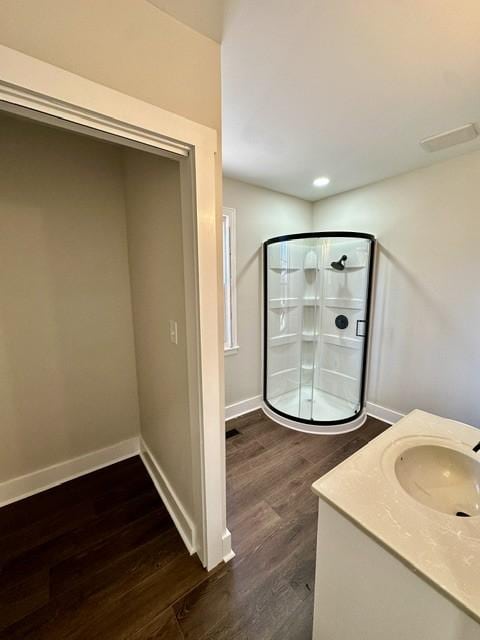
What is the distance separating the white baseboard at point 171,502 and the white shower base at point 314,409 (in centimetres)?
134

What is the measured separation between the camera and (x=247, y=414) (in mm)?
2939

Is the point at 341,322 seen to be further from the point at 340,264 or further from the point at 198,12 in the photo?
the point at 198,12

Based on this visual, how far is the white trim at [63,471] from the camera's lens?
1.76 metres

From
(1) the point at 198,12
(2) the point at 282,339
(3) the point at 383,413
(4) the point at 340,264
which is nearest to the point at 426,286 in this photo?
(4) the point at 340,264

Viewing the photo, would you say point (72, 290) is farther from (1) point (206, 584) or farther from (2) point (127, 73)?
(1) point (206, 584)

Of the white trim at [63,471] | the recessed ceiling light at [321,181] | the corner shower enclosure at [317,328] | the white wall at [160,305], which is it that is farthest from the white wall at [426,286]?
the white trim at [63,471]

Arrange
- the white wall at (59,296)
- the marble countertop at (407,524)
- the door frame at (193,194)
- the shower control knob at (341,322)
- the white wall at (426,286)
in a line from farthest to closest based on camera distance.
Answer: the shower control knob at (341,322), the white wall at (426,286), the white wall at (59,296), the door frame at (193,194), the marble countertop at (407,524)

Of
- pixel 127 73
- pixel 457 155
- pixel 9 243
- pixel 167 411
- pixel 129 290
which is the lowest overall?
pixel 167 411

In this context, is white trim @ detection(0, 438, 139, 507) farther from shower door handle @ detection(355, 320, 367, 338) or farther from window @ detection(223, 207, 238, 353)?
shower door handle @ detection(355, 320, 367, 338)

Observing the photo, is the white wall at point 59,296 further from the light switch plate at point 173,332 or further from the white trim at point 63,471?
the light switch plate at point 173,332

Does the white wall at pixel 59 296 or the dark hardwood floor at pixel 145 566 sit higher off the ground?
the white wall at pixel 59 296

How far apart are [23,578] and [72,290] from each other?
162cm

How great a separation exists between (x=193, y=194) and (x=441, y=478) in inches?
59.3

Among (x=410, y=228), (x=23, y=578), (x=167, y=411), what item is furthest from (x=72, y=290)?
(x=410, y=228)
